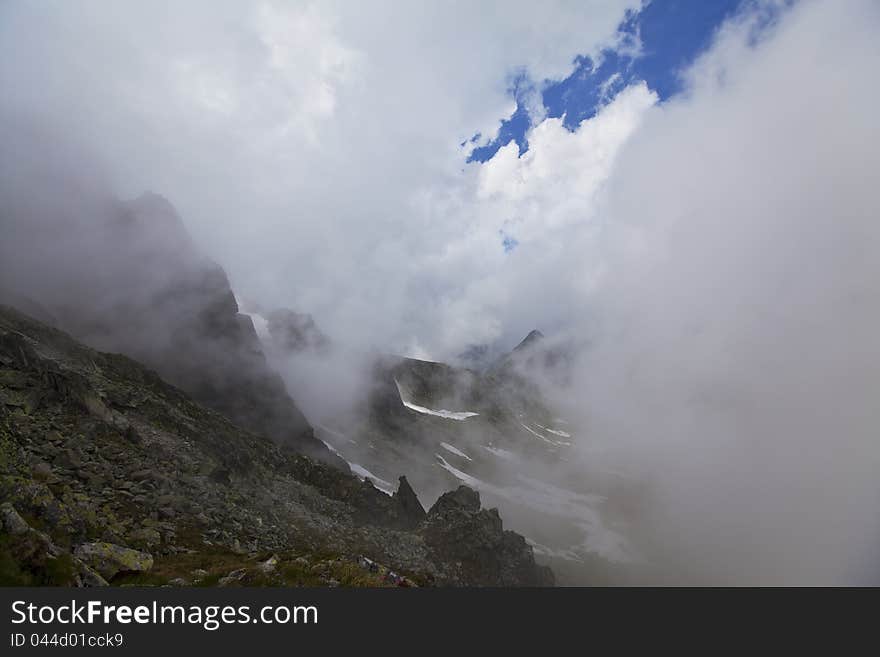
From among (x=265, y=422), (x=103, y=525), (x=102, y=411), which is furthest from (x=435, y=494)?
(x=103, y=525)

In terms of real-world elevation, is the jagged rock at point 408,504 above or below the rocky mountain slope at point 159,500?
above

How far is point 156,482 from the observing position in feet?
120

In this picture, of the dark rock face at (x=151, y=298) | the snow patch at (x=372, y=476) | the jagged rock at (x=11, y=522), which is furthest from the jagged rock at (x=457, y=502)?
the jagged rock at (x=11, y=522)

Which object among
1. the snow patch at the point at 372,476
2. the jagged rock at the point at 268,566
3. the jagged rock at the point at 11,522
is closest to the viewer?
the jagged rock at the point at 11,522

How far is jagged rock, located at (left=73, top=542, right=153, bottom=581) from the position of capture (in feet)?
63.4

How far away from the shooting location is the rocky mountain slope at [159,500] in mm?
21344

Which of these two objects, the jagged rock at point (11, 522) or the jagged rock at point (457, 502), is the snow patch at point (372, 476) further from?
the jagged rock at point (11, 522)

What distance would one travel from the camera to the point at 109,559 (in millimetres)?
20078

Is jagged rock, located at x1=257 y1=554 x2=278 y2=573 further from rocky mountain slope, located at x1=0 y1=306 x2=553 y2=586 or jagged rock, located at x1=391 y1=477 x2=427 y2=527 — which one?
jagged rock, located at x1=391 y1=477 x2=427 y2=527

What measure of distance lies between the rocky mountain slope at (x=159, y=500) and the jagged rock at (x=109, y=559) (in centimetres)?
6

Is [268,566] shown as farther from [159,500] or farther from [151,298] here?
[151,298]

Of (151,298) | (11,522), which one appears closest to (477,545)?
(11,522)

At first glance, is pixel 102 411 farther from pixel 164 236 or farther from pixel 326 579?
pixel 164 236

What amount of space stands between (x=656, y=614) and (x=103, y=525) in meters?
29.2
